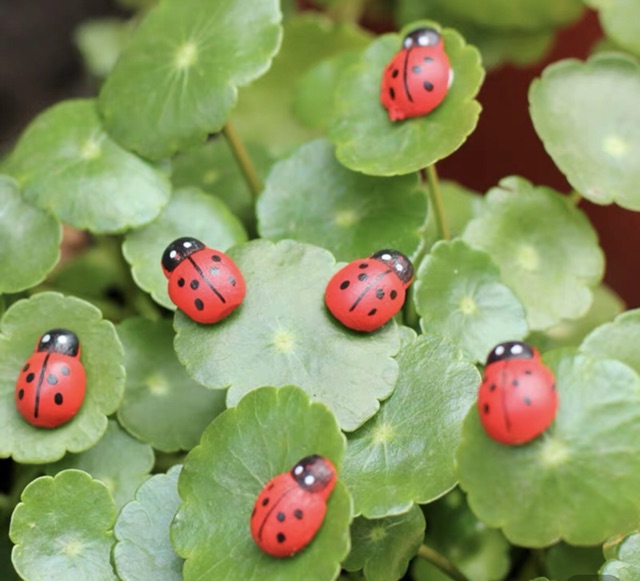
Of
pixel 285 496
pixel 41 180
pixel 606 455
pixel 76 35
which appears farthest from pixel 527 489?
pixel 76 35

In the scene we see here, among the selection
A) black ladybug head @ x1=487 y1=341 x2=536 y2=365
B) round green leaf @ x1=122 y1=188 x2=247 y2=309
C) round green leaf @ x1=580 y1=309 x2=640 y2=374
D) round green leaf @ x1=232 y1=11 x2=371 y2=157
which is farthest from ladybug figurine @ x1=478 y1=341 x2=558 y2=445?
round green leaf @ x1=232 y1=11 x2=371 y2=157

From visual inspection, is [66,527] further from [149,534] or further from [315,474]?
[315,474]

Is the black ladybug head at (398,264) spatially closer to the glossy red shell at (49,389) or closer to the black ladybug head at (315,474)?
the black ladybug head at (315,474)

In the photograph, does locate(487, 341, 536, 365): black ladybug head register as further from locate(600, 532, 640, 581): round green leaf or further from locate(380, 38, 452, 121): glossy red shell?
locate(380, 38, 452, 121): glossy red shell

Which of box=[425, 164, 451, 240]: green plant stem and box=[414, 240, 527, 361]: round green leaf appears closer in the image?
box=[414, 240, 527, 361]: round green leaf

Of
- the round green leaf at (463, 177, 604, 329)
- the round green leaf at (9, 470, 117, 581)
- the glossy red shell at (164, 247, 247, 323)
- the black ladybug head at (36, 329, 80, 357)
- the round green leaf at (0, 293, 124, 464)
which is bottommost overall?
the round green leaf at (463, 177, 604, 329)

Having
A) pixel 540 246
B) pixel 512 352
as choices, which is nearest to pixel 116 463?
pixel 512 352

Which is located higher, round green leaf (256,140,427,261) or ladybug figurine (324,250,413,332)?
ladybug figurine (324,250,413,332)

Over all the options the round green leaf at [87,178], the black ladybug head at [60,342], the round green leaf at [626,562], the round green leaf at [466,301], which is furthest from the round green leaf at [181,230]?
the round green leaf at [626,562]
